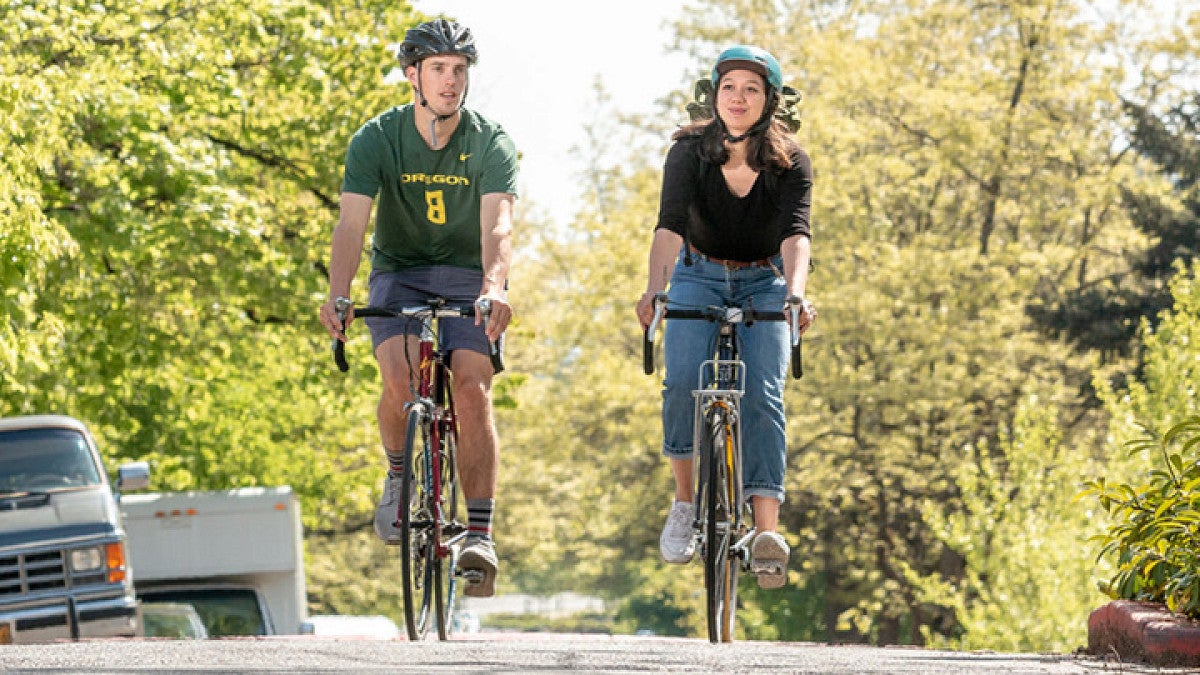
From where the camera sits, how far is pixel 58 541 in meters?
16.5

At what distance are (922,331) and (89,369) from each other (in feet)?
53.9

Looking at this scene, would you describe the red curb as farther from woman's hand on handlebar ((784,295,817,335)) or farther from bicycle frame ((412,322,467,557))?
bicycle frame ((412,322,467,557))

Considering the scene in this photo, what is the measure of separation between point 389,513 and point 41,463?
888 cm

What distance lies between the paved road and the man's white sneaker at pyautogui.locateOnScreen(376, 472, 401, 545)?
456mm

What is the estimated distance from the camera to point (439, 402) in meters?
8.91

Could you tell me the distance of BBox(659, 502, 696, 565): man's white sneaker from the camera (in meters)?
8.56

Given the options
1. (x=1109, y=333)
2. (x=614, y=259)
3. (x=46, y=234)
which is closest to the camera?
(x=46, y=234)

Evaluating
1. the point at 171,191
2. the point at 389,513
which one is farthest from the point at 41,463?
the point at 389,513

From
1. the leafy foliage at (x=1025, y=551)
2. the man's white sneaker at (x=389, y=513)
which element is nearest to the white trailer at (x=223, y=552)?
the leafy foliage at (x=1025, y=551)

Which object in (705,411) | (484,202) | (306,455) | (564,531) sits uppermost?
(484,202)

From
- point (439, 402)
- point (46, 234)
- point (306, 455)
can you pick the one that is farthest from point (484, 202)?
point (306, 455)

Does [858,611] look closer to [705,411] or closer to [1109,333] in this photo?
[1109,333]

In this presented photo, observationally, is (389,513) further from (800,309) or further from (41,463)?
(41,463)

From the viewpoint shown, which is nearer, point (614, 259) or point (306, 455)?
point (306, 455)
